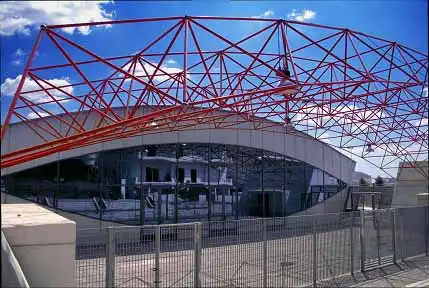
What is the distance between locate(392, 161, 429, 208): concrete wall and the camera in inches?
1302

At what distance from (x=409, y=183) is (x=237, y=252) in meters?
27.2

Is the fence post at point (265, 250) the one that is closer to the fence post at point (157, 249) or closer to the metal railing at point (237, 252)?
the metal railing at point (237, 252)

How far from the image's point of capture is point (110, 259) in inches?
341

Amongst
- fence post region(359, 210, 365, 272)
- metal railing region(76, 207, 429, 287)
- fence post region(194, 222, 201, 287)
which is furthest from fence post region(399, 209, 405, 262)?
fence post region(194, 222, 201, 287)

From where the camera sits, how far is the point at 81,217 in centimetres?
2014

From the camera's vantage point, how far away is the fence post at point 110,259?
8609 millimetres

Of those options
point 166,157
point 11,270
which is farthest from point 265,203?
point 11,270

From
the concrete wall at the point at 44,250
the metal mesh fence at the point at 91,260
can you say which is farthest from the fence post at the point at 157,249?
the concrete wall at the point at 44,250

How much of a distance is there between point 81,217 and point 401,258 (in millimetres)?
13140

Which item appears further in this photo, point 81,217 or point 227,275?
point 81,217

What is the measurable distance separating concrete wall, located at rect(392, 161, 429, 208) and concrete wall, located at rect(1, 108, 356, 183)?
3.58 meters

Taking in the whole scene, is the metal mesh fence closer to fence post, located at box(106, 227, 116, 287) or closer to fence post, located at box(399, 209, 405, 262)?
fence post, located at box(106, 227, 116, 287)

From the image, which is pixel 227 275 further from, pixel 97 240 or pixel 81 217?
pixel 81 217

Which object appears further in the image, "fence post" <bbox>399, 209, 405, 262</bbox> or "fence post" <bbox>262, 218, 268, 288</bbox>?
"fence post" <bbox>399, 209, 405, 262</bbox>
